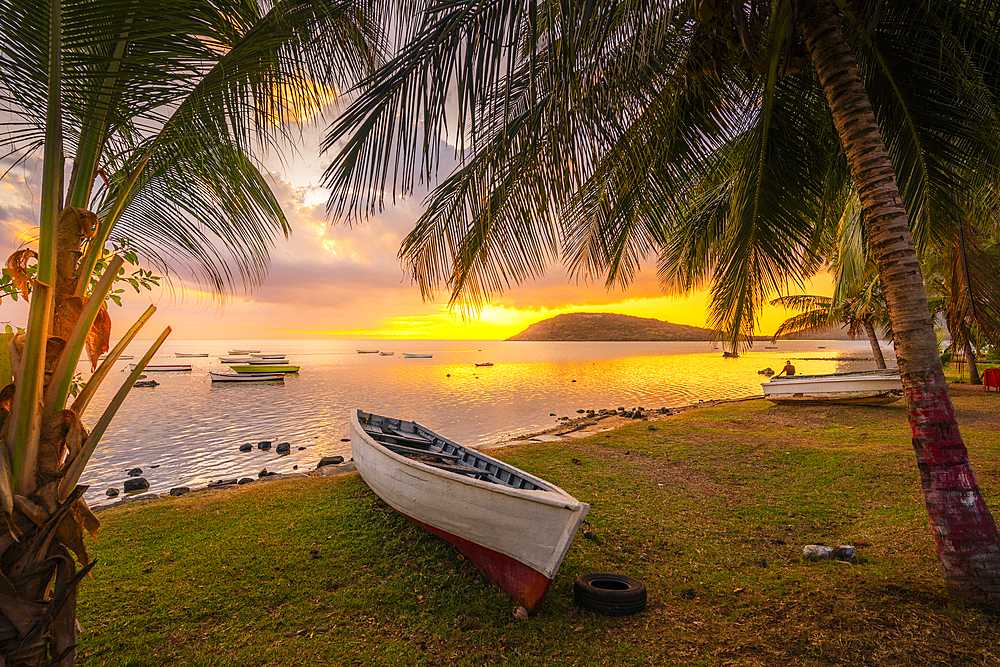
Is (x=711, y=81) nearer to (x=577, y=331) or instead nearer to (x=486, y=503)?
(x=486, y=503)

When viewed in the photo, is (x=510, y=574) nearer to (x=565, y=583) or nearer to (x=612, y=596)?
(x=565, y=583)

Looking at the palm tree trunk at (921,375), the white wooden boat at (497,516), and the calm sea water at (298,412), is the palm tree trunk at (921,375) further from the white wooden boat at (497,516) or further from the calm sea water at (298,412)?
the calm sea water at (298,412)

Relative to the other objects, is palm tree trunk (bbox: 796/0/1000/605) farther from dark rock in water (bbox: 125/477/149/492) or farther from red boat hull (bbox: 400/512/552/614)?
dark rock in water (bbox: 125/477/149/492)

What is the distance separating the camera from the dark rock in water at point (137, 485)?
30.8 feet

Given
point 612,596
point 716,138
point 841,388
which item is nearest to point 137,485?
point 612,596

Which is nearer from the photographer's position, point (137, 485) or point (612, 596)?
point (612, 596)

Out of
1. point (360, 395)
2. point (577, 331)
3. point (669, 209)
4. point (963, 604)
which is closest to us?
point (963, 604)

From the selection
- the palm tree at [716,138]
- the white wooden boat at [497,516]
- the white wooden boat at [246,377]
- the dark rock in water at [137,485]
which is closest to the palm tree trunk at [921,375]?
the palm tree at [716,138]

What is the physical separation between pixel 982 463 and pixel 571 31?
9.11m

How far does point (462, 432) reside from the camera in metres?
15.8

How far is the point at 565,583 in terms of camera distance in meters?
4.34

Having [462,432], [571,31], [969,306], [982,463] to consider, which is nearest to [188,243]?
[571,31]

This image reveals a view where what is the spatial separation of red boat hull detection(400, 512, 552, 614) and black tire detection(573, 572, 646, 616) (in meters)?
0.39

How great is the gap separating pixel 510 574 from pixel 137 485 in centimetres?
942
